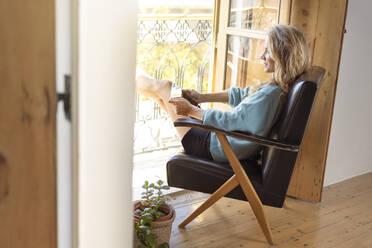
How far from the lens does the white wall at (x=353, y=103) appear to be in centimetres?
330

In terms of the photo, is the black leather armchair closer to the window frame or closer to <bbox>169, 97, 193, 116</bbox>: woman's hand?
<bbox>169, 97, 193, 116</bbox>: woman's hand

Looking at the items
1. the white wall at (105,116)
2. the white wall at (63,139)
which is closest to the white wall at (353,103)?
the white wall at (105,116)

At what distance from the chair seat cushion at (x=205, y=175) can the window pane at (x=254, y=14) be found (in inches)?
40.6

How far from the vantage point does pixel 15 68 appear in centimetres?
94

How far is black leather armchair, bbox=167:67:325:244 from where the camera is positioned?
2.39 metres

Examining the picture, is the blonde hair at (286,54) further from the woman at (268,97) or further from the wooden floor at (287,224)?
the wooden floor at (287,224)

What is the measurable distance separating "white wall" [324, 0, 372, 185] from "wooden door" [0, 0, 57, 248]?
2647 mm

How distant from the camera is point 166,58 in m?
4.35

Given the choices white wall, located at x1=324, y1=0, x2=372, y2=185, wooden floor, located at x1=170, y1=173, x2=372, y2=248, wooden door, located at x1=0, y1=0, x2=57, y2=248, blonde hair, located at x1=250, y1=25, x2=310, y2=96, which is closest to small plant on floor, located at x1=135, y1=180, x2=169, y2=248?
wooden floor, located at x1=170, y1=173, x2=372, y2=248

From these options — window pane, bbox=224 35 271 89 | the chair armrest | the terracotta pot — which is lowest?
the terracotta pot

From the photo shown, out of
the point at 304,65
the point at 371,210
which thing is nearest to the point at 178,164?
the point at 304,65

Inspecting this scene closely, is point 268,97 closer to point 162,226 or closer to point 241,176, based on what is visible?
point 241,176

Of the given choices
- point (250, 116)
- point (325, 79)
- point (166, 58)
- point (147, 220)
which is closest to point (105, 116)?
point (147, 220)

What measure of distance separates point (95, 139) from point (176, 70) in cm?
344
